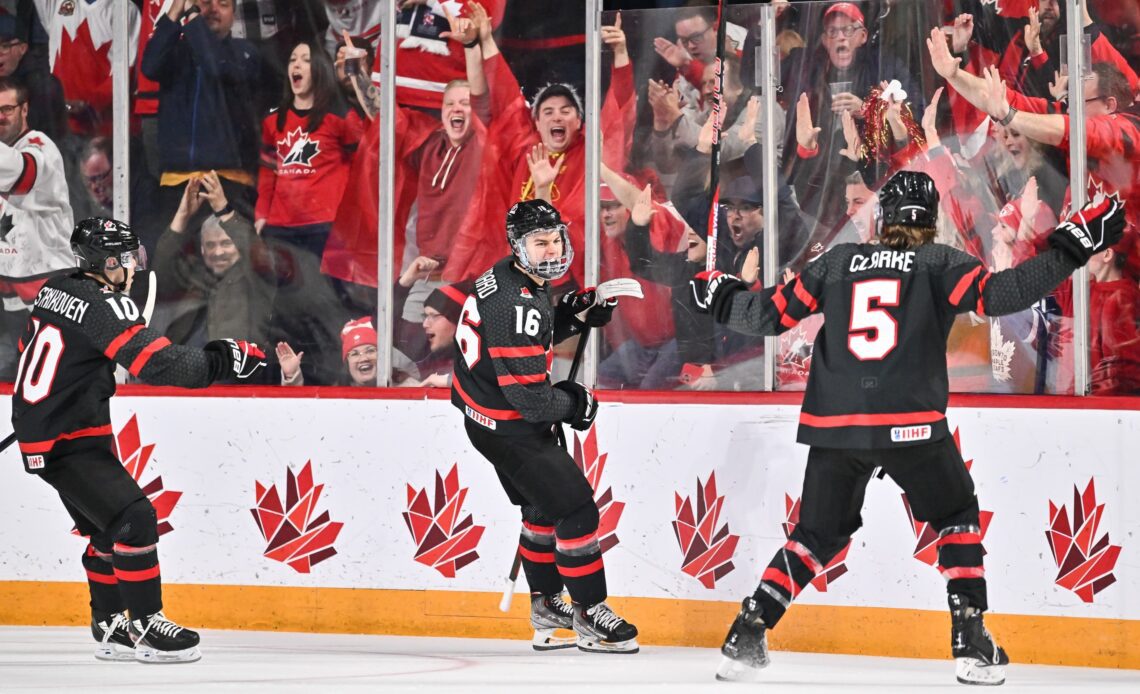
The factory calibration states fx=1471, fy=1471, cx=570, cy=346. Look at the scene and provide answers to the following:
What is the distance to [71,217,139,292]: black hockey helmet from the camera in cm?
427

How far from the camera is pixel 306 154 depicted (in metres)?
5.77

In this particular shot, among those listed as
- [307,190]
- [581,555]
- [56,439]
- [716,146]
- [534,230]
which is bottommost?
[581,555]

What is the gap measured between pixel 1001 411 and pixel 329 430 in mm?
2336

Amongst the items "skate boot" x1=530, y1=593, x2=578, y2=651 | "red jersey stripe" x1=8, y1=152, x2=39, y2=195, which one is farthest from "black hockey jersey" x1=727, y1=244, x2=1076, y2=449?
"red jersey stripe" x1=8, y1=152, x2=39, y2=195

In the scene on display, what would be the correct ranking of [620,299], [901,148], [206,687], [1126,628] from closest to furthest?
[206,687] → [1126,628] → [901,148] → [620,299]

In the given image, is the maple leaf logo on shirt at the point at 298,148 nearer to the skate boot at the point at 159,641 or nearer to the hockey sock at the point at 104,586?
the hockey sock at the point at 104,586

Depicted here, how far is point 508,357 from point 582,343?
486mm

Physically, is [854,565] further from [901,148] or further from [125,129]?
[125,129]

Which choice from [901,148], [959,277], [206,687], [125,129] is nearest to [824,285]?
[959,277]

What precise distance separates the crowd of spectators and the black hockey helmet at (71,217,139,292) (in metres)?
1.06

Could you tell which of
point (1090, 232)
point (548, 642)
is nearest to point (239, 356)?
point (548, 642)

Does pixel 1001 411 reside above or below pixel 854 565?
above

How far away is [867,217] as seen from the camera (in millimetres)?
5078

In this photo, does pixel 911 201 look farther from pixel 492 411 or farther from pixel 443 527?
pixel 443 527
